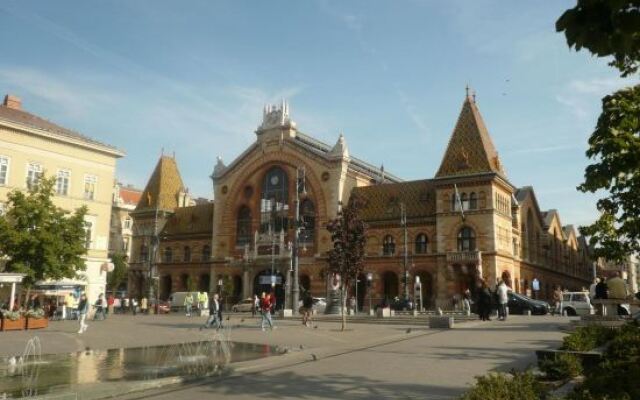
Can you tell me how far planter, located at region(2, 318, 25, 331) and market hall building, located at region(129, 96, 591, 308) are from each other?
19759 mm

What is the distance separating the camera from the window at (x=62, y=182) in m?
41.1

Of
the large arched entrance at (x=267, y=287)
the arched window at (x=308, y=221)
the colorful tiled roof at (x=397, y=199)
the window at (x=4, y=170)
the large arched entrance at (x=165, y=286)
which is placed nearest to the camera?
the window at (x=4, y=170)

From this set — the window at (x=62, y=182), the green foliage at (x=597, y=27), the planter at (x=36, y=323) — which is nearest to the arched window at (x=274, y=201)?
the window at (x=62, y=182)

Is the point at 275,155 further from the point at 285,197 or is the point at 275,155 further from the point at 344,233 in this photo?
the point at 344,233

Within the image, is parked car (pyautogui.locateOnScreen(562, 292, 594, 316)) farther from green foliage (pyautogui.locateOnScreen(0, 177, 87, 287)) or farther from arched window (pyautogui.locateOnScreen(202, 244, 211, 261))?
arched window (pyautogui.locateOnScreen(202, 244, 211, 261))

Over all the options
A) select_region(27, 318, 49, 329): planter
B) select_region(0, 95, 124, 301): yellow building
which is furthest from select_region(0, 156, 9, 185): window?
select_region(27, 318, 49, 329): planter

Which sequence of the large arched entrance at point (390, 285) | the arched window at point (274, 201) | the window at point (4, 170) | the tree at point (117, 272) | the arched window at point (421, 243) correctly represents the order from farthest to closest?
the tree at point (117, 272), the arched window at point (274, 201), the large arched entrance at point (390, 285), the arched window at point (421, 243), the window at point (4, 170)

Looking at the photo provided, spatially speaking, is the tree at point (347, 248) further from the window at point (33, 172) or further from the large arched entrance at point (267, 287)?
the large arched entrance at point (267, 287)

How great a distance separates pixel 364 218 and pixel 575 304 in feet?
69.8

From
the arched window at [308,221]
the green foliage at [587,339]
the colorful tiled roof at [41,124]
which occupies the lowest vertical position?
the green foliage at [587,339]

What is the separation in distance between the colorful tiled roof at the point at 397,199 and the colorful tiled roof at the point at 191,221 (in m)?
19.6

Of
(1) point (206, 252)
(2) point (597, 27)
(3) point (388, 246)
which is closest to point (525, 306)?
(3) point (388, 246)

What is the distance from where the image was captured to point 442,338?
19.3 m

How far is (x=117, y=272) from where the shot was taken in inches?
3022
